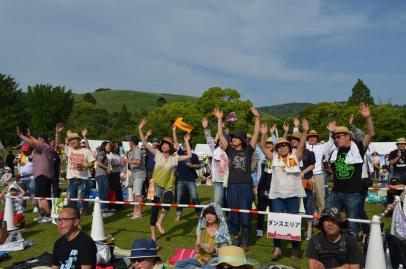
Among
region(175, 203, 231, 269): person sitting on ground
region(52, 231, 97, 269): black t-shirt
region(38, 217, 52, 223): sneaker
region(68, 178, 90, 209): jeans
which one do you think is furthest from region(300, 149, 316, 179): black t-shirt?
region(38, 217, 52, 223): sneaker

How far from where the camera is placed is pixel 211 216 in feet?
19.9

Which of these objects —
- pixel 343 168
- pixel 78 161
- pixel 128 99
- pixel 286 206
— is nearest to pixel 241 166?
pixel 286 206

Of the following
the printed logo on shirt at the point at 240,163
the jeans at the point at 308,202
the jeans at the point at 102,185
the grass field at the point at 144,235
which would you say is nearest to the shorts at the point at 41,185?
the grass field at the point at 144,235

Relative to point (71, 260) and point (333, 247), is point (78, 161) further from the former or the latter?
point (333, 247)

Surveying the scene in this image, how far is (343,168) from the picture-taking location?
647 cm

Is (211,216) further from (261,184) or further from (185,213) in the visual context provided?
(185,213)

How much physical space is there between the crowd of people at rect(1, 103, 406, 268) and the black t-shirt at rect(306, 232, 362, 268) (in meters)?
0.01

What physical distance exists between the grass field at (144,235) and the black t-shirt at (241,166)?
1.31m

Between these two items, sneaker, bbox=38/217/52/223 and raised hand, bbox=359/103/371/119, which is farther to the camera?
sneaker, bbox=38/217/52/223

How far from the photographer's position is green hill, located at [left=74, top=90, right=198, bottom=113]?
5817 inches

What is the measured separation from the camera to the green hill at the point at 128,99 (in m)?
148

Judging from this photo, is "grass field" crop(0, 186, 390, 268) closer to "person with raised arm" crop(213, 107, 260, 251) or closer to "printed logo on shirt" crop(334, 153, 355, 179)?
"person with raised arm" crop(213, 107, 260, 251)

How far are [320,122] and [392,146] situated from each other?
40.4 m

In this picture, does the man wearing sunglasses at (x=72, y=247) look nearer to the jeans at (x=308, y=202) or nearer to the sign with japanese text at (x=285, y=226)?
the sign with japanese text at (x=285, y=226)
